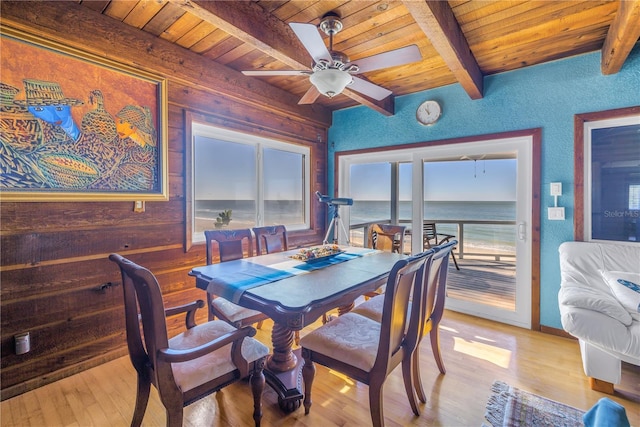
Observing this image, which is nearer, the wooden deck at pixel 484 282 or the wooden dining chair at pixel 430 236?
the wooden deck at pixel 484 282

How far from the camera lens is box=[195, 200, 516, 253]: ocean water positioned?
3.10 meters

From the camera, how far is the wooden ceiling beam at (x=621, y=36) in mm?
1686

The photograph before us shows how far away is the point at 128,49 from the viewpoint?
2.26 meters

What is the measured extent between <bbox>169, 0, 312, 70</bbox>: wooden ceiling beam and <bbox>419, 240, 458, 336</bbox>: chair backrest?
5.88 feet

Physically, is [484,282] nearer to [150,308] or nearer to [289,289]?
[289,289]

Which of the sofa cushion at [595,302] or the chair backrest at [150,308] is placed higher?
the chair backrest at [150,308]

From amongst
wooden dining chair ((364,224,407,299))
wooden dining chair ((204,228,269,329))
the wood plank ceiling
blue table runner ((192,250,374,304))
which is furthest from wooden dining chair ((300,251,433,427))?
the wood plank ceiling

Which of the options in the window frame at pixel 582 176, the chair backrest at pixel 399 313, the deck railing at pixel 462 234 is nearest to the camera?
the chair backrest at pixel 399 313

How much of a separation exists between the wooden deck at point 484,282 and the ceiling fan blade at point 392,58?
8.60ft

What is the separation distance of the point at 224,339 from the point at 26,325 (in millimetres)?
1596

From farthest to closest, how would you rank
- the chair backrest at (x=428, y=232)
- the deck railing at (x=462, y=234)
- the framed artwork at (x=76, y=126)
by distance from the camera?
the deck railing at (x=462, y=234)
the chair backrest at (x=428, y=232)
the framed artwork at (x=76, y=126)

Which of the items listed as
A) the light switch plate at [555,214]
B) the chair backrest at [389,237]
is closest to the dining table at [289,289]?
the chair backrest at [389,237]

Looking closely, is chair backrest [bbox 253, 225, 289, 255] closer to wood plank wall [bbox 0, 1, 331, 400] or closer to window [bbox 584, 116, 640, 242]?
wood plank wall [bbox 0, 1, 331, 400]

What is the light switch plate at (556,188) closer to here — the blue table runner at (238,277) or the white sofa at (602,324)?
the white sofa at (602,324)
